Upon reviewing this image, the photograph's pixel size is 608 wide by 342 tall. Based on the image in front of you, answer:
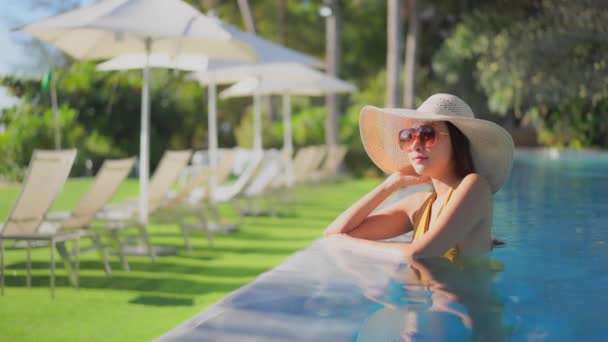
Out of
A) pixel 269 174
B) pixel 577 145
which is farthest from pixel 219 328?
pixel 577 145

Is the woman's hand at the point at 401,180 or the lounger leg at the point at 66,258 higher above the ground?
the woman's hand at the point at 401,180

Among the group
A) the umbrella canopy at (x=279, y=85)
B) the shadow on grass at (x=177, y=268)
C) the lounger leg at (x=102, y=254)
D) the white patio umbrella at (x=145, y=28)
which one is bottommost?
the shadow on grass at (x=177, y=268)

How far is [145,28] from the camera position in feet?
22.8

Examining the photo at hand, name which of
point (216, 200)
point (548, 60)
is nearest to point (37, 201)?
point (216, 200)

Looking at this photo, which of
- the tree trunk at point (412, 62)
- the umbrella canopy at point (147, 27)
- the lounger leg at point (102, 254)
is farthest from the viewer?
the tree trunk at point (412, 62)

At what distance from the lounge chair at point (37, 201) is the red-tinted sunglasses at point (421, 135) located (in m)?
2.83

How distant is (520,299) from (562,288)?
446mm

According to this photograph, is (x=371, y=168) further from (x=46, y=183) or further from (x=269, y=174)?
(x=46, y=183)

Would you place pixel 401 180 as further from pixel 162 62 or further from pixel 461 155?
pixel 162 62

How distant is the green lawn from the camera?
4242 millimetres

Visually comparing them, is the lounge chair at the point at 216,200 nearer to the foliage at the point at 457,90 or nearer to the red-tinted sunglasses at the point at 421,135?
the red-tinted sunglasses at the point at 421,135

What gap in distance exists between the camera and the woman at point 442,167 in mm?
3160

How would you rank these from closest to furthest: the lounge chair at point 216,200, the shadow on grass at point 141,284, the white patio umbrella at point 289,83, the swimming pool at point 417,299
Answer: the swimming pool at point 417,299, the shadow on grass at point 141,284, the lounge chair at point 216,200, the white patio umbrella at point 289,83

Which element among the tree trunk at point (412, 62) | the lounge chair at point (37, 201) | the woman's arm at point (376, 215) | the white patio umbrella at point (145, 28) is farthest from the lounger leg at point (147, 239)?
the tree trunk at point (412, 62)
